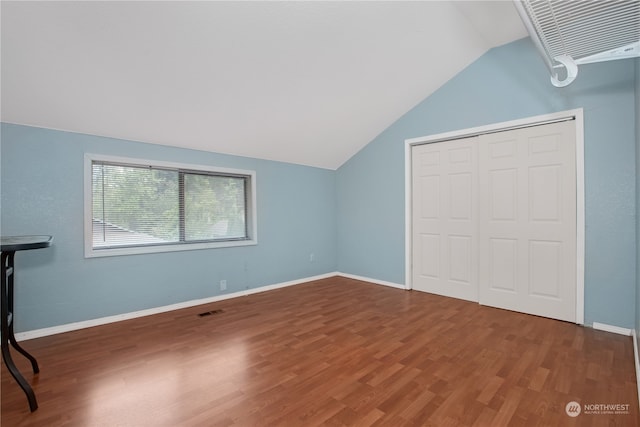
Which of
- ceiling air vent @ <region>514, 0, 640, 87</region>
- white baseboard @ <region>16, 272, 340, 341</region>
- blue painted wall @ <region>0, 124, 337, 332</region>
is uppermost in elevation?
ceiling air vent @ <region>514, 0, 640, 87</region>

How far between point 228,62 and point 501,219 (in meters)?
3.43

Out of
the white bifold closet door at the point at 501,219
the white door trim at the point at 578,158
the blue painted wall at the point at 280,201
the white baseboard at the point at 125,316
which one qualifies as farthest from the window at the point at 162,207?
the white door trim at the point at 578,158

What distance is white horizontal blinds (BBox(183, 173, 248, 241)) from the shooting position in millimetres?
3797

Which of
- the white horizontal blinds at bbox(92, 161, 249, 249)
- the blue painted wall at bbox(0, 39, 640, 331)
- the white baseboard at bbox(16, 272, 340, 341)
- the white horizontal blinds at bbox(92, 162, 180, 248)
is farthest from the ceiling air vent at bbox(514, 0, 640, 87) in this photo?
the white baseboard at bbox(16, 272, 340, 341)

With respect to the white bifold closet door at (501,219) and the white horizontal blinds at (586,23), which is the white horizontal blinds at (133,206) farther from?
the white horizontal blinds at (586,23)

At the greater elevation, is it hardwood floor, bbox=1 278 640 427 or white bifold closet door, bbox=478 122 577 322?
white bifold closet door, bbox=478 122 577 322

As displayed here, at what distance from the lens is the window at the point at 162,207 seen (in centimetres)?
312

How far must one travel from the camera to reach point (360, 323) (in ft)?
10.0

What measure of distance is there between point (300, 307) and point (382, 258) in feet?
5.60

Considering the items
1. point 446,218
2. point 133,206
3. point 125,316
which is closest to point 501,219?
point 446,218

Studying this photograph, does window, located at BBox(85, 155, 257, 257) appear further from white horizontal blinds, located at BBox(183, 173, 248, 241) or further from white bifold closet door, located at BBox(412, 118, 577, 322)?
white bifold closet door, located at BBox(412, 118, 577, 322)

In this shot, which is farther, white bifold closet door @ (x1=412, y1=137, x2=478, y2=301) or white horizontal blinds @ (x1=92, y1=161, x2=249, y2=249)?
white bifold closet door @ (x1=412, y1=137, x2=478, y2=301)

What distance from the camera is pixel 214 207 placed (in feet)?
13.3

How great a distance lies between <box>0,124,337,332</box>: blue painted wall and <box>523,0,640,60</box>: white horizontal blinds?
11.3 feet
